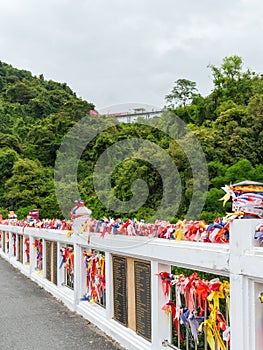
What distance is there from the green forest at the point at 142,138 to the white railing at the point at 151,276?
2.05m

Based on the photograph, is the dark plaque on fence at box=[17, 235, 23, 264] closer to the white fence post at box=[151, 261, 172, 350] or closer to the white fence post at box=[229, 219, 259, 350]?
the white fence post at box=[151, 261, 172, 350]

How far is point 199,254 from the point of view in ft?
11.6

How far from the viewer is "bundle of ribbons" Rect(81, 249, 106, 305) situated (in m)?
5.82

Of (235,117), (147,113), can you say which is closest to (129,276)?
(147,113)

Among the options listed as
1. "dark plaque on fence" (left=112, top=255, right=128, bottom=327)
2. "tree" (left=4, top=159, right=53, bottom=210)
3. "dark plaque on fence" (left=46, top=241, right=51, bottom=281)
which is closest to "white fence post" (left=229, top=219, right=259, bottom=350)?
"dark plaque on fence" (left=112, top=255, right=128, bottom=327)

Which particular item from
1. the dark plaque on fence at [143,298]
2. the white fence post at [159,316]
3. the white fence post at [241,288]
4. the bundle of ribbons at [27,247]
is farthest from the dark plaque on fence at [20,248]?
the white fence post at [241,288]

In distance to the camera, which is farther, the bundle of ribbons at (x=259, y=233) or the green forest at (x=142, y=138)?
the green forest at (x=142, y=138)

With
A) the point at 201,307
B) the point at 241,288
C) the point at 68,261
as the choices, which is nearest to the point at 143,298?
the point at 201,307

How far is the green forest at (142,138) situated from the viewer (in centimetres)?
1111

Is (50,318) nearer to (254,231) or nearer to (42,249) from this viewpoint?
(42,249)

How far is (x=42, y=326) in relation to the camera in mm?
5754

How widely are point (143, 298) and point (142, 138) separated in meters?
4.32

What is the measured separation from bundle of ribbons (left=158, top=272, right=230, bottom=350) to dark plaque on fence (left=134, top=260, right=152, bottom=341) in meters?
0.29

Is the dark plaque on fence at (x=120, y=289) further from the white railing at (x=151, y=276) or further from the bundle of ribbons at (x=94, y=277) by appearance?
the bundle of ribbons at (x=94, y=277)
